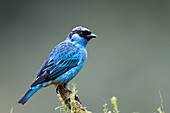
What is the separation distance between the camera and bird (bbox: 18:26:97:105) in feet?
13.7

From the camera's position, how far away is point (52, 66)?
14.2ft

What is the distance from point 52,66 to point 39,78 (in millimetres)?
244

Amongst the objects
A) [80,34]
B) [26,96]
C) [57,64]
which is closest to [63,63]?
[57,64]

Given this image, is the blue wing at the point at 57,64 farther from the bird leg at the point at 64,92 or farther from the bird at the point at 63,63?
the bird leg at the point at 64,92

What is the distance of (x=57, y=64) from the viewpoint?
4.41 m

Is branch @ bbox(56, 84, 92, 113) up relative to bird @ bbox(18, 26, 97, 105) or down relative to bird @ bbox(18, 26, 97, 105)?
down

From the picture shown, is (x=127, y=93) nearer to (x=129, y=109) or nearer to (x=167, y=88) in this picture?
(x=129, y=109)

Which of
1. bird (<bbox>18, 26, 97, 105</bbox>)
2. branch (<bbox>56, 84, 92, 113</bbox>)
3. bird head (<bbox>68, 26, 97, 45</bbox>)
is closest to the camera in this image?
branch (<bbox>56, 84, 92, 113</bbox>)

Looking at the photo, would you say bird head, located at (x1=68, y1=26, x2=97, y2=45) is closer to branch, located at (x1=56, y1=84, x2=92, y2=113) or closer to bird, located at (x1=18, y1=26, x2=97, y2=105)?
bird, located at (x1=18, y1=26, x2=97, y2=105)

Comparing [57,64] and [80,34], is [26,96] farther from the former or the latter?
[80,34]

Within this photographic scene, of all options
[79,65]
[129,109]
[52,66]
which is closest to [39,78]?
[52,66]

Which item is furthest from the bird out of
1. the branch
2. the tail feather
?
the branch

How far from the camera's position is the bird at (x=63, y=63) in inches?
165

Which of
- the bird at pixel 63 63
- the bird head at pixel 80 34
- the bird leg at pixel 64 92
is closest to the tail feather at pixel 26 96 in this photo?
the bird at pixel 63 63
